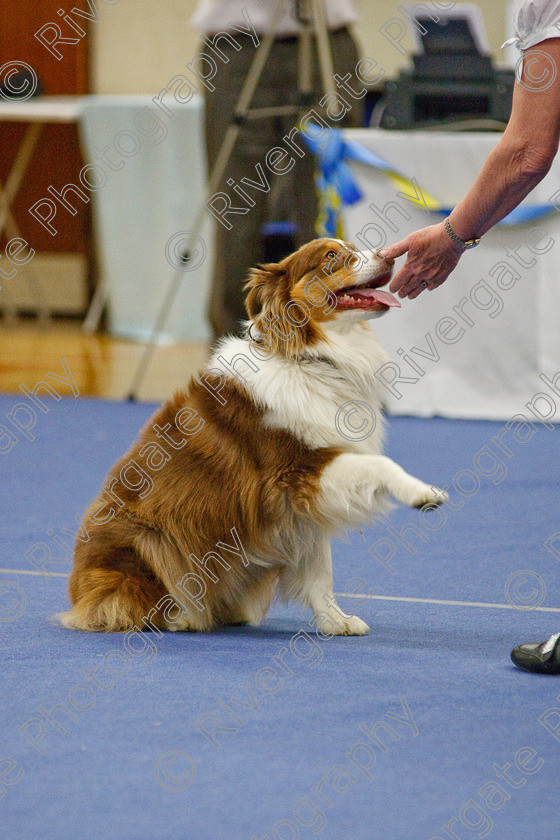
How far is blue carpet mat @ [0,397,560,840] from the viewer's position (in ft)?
4.78

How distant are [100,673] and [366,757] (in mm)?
599

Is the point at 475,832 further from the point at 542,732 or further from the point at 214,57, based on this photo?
the point at 214,57

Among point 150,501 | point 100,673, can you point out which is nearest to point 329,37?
point 150,501

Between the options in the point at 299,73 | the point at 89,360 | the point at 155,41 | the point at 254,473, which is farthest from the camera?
the point at 155,41

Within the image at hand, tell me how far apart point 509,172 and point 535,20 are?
0.28m

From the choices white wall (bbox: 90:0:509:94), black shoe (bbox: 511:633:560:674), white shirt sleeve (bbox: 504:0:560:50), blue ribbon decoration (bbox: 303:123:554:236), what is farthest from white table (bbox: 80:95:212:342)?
black shoe (bbox: 511:633:560:674)

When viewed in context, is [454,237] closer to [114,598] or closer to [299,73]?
[114,598]

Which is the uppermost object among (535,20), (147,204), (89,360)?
(535,20)

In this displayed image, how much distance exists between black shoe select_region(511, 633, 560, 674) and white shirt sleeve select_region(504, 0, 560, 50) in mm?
1092

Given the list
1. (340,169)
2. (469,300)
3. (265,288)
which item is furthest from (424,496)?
(340,169)

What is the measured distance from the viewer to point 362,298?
7.71ft

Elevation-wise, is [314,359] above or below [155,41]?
above

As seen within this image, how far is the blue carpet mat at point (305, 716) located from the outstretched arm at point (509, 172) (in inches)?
31.0

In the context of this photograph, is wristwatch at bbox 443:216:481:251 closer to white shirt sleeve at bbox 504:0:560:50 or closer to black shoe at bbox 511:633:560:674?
white shirt sleeve at bbox 504:0:560:50
